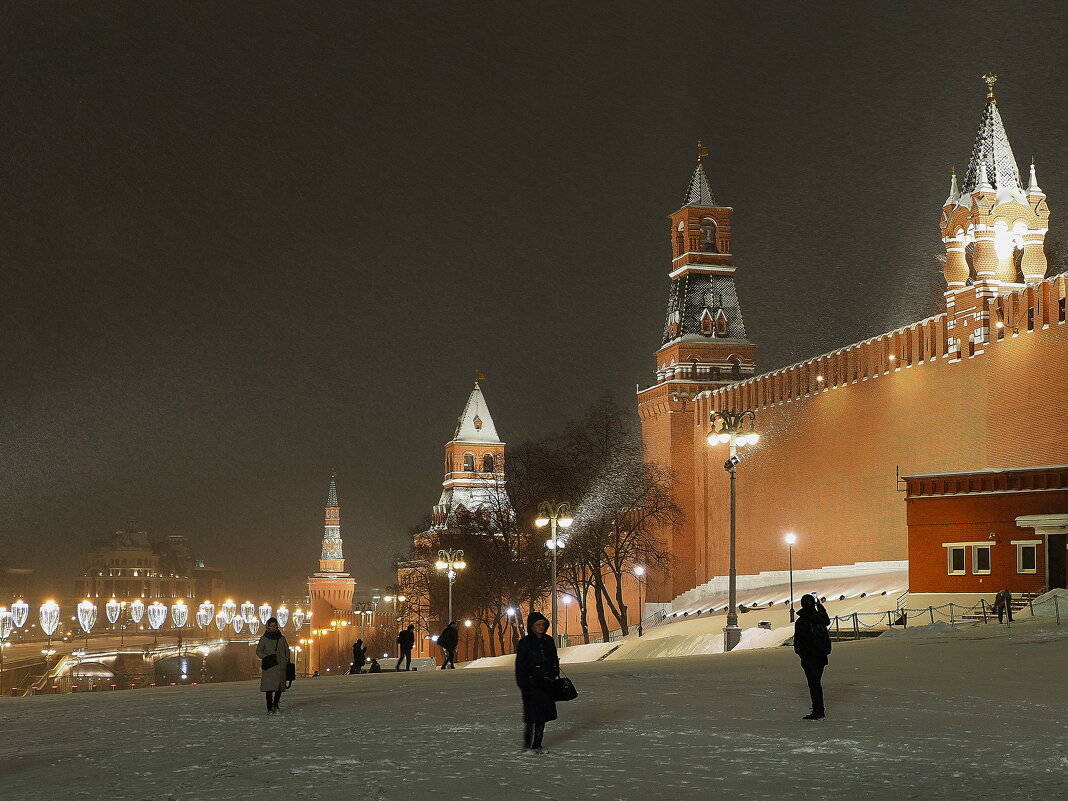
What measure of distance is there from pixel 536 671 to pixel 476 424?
77.2 metres

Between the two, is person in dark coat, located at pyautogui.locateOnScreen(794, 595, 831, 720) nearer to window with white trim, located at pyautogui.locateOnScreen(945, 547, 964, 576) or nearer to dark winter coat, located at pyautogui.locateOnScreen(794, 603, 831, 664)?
dark winter coat, located at pyautogui.locateOnScreen(794, 603, 831, 664)

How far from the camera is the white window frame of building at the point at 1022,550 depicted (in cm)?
2806

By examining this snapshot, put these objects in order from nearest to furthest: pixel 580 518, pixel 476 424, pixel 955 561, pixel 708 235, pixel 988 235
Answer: pixel 955 561
pixel 988 235
pixel 580 518
pixel 708 235
pixel 476 424

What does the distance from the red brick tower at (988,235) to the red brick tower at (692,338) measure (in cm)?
1569

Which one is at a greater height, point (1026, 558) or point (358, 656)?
point (1026, 558)

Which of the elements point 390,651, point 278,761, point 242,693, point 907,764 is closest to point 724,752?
point 907,764

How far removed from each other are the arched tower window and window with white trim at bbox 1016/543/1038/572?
87.1ft

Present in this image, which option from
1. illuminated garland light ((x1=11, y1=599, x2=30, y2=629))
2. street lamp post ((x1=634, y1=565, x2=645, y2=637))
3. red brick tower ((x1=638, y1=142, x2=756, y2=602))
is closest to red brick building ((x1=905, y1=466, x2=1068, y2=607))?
red brick tower ((x1=638, y1=142, x2=756, y2=602))

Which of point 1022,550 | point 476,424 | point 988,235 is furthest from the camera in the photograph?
point 476,424

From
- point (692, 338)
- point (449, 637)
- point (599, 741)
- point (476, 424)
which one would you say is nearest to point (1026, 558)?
point (449, 637)

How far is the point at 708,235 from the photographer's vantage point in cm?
5334

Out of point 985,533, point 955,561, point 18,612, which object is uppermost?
point 985,533

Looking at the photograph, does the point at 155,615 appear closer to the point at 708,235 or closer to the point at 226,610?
the point at 226,610

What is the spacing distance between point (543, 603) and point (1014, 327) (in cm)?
2625
